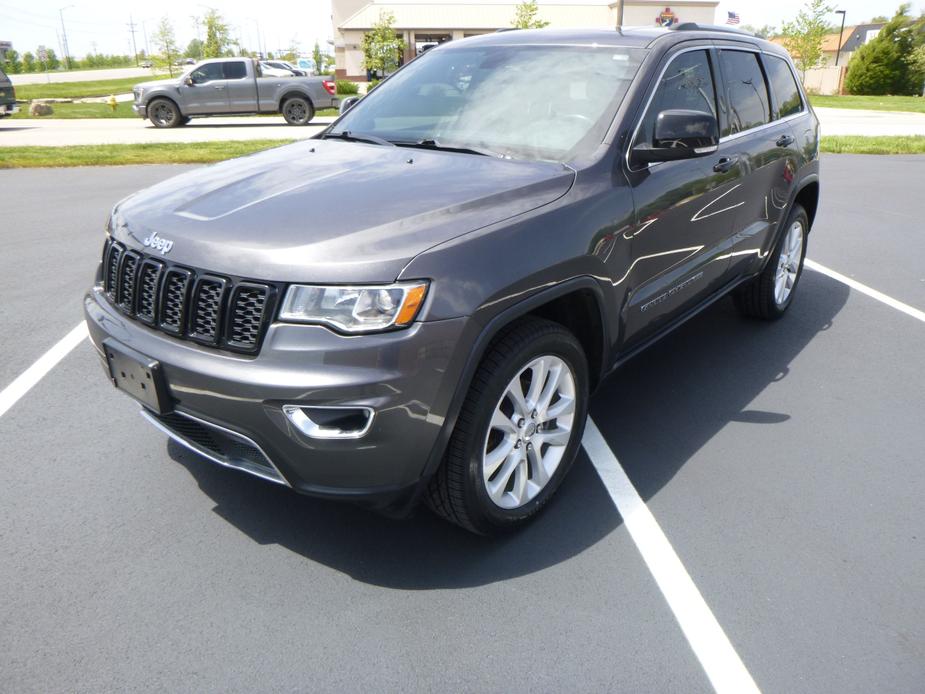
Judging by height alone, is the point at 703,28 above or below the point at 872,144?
above

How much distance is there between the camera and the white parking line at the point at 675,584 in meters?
2.33

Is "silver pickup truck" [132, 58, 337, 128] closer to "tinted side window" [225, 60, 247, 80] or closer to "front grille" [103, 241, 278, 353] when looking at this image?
"tinted side window" [225, 60, 247, 80]

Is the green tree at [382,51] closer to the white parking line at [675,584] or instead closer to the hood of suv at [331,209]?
the hood of suv at [331,209]

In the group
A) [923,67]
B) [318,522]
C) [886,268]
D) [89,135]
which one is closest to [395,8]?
[923,67]

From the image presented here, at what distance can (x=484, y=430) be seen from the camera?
2.60 m

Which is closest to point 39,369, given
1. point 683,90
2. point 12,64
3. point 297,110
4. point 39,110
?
point 683,90

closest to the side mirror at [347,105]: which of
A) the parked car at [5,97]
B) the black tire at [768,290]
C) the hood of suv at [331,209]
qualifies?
the hood of suv at [331,209]

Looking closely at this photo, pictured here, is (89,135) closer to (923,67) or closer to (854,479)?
(854,479)

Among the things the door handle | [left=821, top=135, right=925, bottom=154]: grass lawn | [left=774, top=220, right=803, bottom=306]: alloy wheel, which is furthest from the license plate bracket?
[left=821, top=135, right=925, bottom=154]: grass lawn

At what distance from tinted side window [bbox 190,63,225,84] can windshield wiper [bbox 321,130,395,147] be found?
714 inches

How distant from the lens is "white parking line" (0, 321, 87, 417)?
404 cm

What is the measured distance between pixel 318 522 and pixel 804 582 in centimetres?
183

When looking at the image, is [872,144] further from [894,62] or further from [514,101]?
[894,62]

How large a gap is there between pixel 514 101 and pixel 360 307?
5.52 ft
